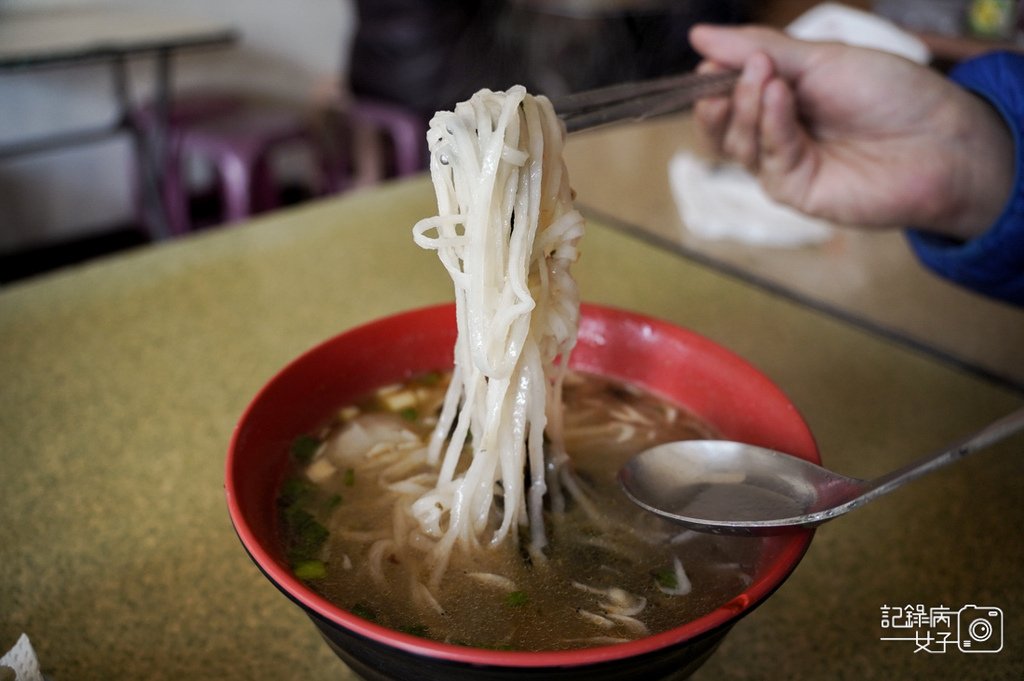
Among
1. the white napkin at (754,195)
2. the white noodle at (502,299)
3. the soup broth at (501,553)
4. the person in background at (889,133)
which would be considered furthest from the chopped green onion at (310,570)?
the white napkin at (754,195)

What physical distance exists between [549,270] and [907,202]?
97 centimetres

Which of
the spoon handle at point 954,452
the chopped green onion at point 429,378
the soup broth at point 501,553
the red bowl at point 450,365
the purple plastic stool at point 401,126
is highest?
the spoon handle at point 954,452

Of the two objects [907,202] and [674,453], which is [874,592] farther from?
[907,202]

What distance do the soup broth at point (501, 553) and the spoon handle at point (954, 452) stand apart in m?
0.18

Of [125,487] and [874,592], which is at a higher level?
[125,487]

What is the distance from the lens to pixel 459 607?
0.86 m

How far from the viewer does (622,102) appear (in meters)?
1.03

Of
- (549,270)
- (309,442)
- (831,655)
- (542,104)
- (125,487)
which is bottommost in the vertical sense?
(831,655)

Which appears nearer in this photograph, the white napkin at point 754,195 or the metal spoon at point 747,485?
the metal spoon at point 747,485

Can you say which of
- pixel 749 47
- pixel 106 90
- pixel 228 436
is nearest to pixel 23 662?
pixel 228 436

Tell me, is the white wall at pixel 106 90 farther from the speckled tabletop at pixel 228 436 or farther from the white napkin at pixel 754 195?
the white napkin at pixel 754 195

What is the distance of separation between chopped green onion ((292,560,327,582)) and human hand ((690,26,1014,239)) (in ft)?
3.86

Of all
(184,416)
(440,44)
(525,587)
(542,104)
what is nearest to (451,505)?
(525,587)

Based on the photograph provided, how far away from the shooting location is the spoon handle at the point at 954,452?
716 mm
